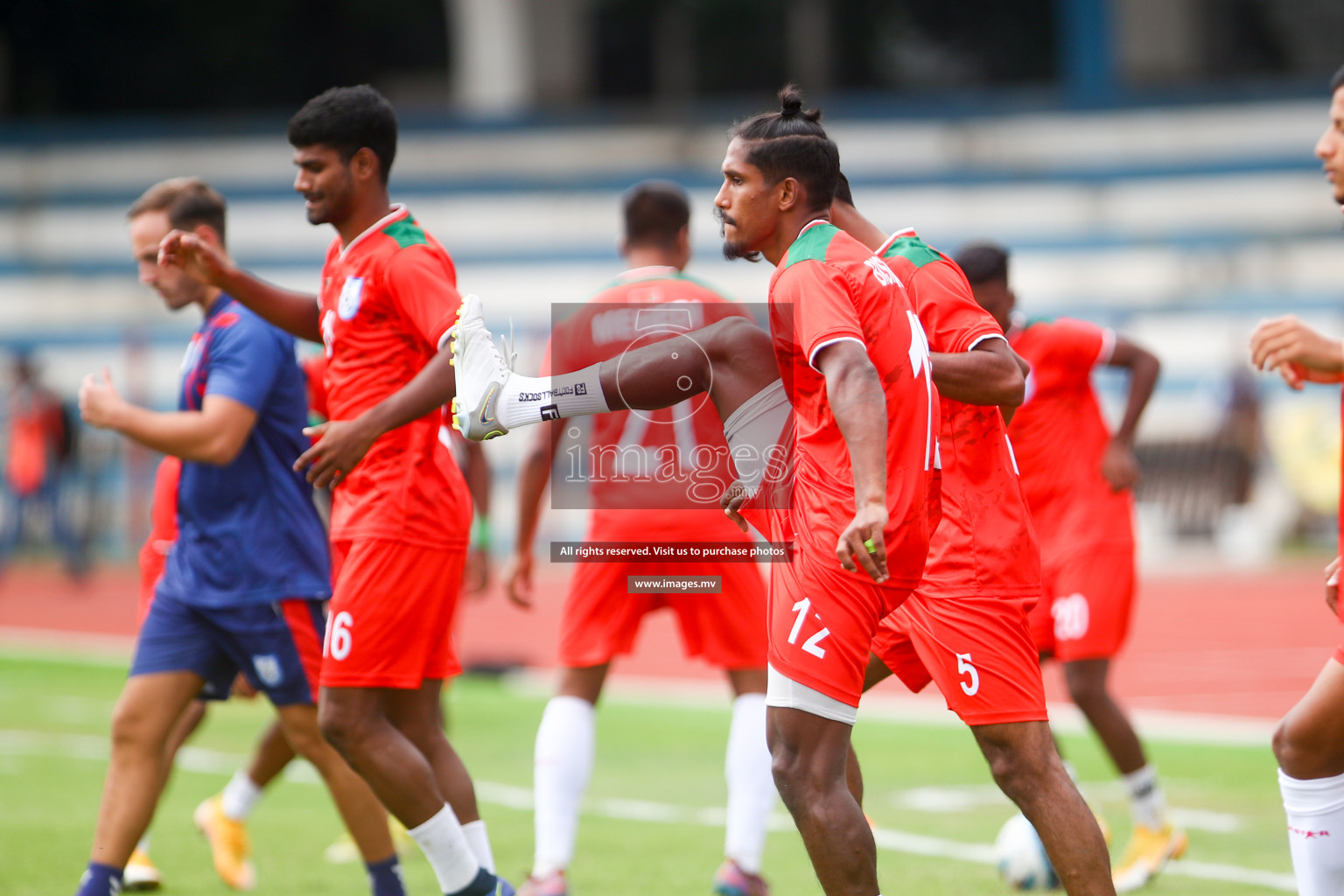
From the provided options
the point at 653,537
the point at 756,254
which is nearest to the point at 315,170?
the point at 756,254

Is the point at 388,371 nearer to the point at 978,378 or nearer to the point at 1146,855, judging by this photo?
the point at 978,378

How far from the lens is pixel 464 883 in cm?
502

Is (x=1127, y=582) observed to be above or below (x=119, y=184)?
below

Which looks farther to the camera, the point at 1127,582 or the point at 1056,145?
the point at 1056,145

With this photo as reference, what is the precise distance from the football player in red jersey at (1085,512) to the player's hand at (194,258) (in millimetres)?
2844

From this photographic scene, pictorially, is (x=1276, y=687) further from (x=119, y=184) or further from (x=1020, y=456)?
(x=119, y=184)

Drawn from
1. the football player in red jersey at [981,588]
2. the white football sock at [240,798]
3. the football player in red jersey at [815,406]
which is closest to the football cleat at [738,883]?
the football player in red jersey at [981,588]

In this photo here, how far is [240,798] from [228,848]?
0.71ft

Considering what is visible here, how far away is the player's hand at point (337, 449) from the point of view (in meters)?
4.66

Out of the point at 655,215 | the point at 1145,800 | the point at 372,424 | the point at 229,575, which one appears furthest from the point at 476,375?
the point at 1145,800

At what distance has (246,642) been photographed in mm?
5574

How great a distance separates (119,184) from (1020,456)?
25342mm

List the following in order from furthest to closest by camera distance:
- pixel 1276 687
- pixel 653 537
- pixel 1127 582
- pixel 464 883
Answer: pixel 1276 687 < pixel 1127 582 < pixel 653 537 < pixel 464 883

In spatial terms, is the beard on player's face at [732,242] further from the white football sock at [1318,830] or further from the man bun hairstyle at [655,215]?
the white football sock at [1318,830]
